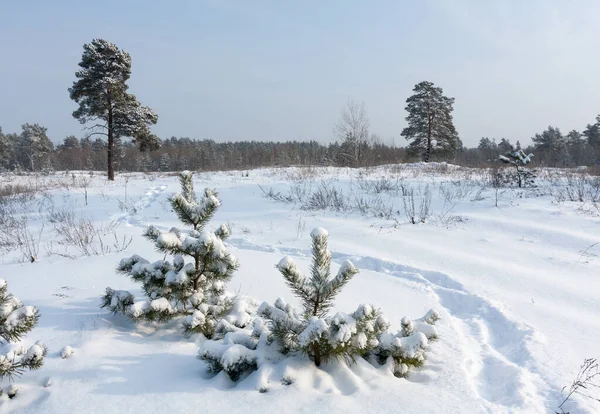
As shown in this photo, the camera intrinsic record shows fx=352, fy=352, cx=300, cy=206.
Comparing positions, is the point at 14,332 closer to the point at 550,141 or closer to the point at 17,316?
the point at 17,316

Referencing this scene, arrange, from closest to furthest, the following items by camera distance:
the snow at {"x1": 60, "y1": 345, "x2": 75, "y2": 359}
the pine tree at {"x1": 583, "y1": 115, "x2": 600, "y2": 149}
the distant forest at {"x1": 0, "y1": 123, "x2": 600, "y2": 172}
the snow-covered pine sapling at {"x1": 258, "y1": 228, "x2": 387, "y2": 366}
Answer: the snow-covered pine sapling at {"x1": 258, "y1": 228, "x2": 387, "y2": 366}
the snow at {"x1": 60, "y1": 345, "x2": 75, "y2": 359}
the distant forest at {"x1": 0, "y1": 123, "x2": 600, "y2": 172}
the pine tree at {"x1": 583, "y1": 115, "x2": 600, "y2": 149}

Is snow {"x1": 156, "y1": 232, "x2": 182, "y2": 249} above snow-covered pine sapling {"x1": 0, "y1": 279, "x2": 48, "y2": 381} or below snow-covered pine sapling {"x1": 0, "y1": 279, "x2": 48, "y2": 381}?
above

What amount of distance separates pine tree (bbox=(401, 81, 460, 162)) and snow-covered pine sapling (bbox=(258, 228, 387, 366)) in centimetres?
3187

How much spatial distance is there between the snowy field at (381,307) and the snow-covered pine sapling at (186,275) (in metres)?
0.16

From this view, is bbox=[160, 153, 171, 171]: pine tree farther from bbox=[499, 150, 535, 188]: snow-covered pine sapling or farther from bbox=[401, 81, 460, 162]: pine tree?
bbox=[499, 150, 535, 188]: snow-covered pine sapling

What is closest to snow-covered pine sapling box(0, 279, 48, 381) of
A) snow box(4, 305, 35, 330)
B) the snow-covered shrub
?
snow box(4, 305, 35, 330)

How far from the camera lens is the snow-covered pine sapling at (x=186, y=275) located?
2.17m

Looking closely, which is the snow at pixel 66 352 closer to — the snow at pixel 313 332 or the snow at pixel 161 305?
the snow at pixel 161 305

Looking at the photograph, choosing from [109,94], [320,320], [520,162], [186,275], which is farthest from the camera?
[109,94]

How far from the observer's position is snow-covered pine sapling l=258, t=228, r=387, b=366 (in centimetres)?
172

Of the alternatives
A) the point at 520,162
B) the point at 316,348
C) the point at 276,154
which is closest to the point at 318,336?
the point at 316,348

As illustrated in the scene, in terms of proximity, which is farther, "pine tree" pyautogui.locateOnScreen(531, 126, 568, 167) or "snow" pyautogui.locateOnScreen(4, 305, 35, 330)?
"pine tree" pyautogui.locateOnScreen(531, 126, 568, 167)

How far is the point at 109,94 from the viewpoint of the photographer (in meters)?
18.4

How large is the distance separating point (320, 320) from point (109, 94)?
67.3 ft
